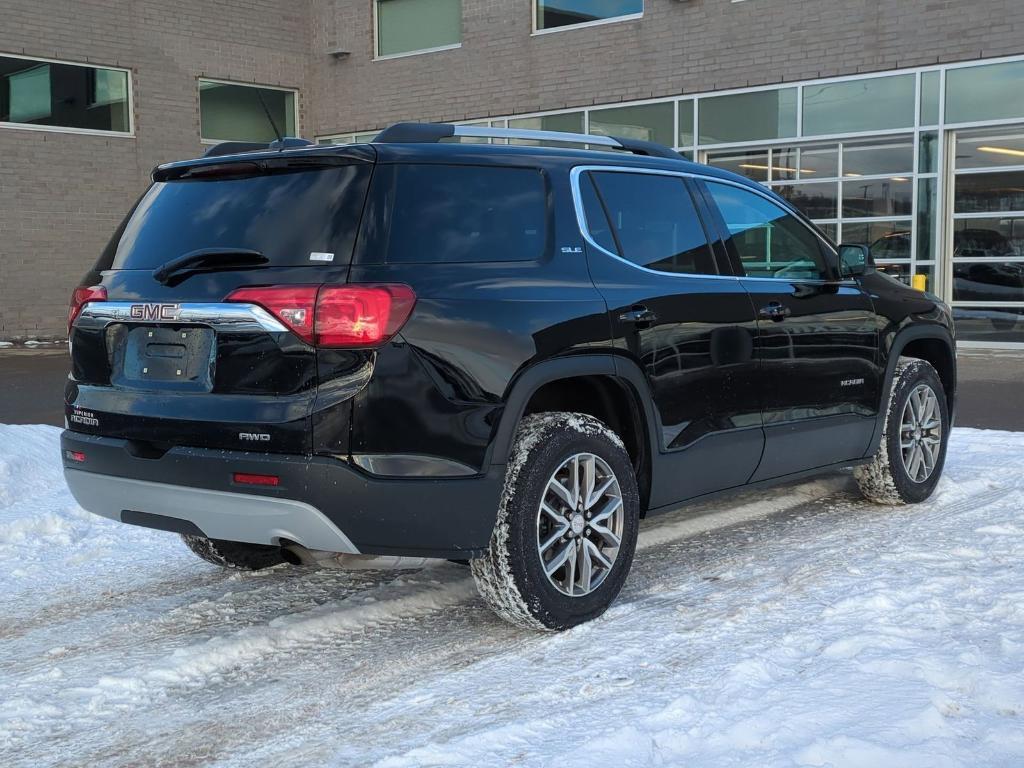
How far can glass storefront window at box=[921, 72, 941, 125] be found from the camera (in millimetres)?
14844

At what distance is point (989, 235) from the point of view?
14.8 metres

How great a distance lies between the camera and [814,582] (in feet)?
15.6

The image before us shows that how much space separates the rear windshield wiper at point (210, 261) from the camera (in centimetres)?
390

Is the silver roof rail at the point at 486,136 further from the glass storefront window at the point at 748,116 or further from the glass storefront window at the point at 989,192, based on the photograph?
the glass storefront window at the point at 748,116

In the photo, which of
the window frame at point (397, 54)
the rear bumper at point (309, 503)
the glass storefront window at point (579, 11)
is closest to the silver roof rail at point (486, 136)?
the rear bumper at point (309, 503)

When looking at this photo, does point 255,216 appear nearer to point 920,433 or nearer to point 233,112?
point 920,433

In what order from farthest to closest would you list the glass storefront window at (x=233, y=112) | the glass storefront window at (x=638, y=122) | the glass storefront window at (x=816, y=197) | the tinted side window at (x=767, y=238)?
1. the glass storefront window at (x=233, y=112)
2. the glass storefront window at (x=638, y=122)
3. the glass storefront window at (x=816, y=197)
4. the tinted side window at (x=767, y=238)

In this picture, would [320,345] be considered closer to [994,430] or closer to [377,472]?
[377,472]

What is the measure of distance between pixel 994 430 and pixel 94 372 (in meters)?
7.03

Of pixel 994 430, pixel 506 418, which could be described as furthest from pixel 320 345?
pixel 994 430

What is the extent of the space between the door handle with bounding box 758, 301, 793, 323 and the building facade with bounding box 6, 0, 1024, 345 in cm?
1005

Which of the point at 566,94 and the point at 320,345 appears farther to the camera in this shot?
the point at 566,94

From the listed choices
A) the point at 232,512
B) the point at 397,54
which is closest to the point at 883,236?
the point at 397,54

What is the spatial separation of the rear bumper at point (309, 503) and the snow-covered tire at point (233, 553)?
101 cm
